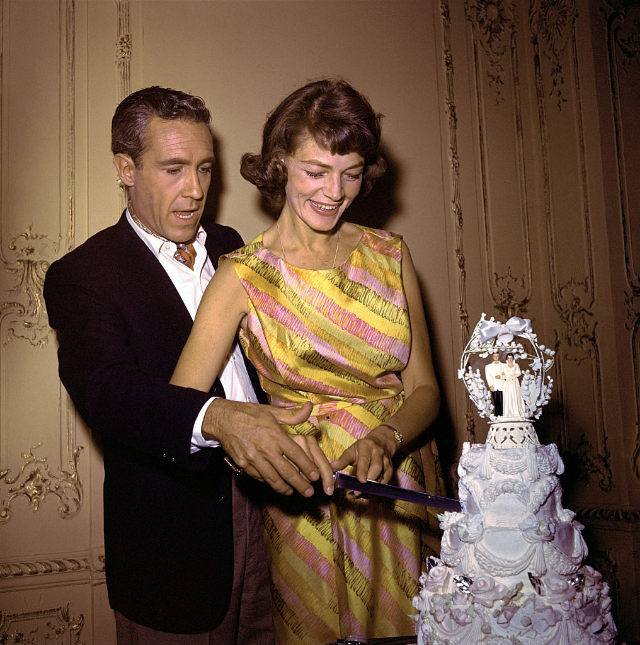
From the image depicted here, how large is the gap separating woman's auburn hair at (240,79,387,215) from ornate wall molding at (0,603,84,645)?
6.71 feet

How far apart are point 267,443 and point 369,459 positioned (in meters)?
0.27

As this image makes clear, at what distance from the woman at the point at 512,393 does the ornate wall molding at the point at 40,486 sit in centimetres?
218

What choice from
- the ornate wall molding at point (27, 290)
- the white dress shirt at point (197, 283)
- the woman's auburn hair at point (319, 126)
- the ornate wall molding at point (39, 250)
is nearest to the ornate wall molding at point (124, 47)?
the ornate wall molding at point (39, 250)

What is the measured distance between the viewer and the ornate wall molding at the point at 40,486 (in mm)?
2939

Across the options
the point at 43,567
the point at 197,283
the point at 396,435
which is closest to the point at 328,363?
the point at 396,435

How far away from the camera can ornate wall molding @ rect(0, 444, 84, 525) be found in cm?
294

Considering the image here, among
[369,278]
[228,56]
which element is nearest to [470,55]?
[228,56]

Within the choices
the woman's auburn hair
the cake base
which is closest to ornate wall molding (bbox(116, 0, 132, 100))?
the woman's auburn hair

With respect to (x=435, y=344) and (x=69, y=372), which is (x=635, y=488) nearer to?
(x=435, y=344)

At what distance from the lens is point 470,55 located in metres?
4.15

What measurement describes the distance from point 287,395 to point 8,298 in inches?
61.3

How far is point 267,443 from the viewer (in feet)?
5.45

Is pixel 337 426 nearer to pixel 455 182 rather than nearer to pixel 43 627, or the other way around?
Result: pixel 43 627

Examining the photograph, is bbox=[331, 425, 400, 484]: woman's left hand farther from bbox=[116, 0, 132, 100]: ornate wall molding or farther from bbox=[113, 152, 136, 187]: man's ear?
bbox=[116, 0, 132, 100]: ornate wall molding
